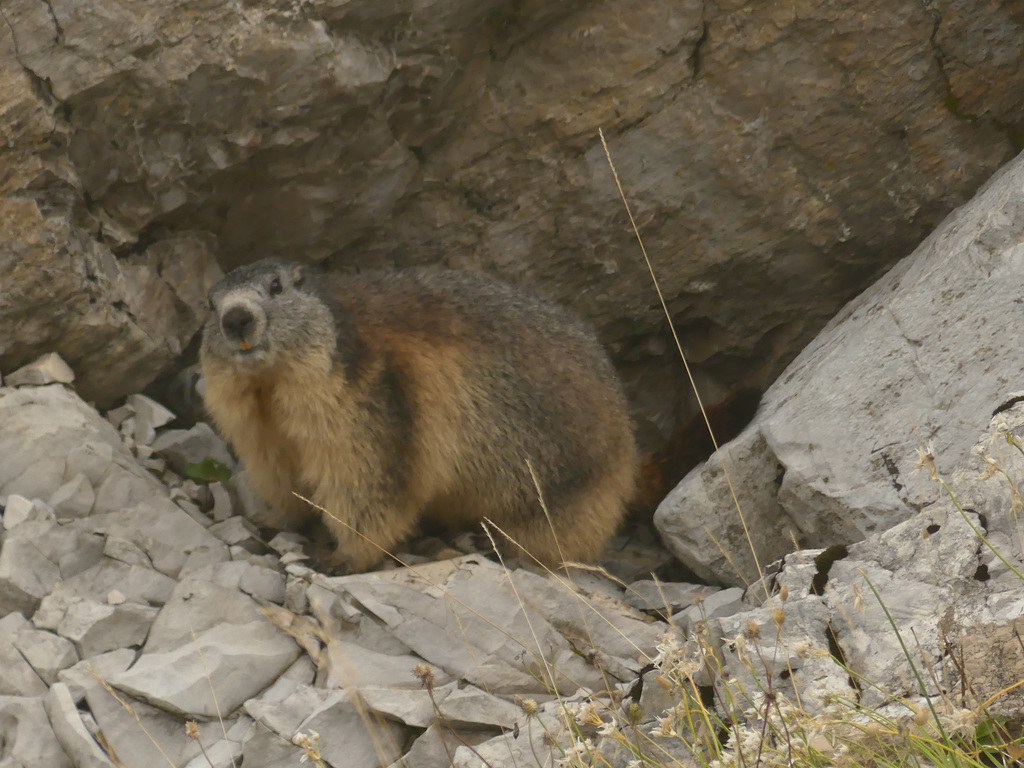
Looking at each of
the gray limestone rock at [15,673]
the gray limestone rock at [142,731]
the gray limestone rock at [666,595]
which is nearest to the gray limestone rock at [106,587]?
the gray limestone rock at [15,673]

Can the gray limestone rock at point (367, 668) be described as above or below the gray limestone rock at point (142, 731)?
below

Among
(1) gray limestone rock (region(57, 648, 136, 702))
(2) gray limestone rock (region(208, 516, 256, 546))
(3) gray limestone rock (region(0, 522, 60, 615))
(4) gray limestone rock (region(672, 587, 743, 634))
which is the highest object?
(3) gray limestone rock (region(0, 522, 60, 615))

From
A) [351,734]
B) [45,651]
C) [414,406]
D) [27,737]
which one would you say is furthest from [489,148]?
[27,737]

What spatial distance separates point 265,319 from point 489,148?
2.00 meters

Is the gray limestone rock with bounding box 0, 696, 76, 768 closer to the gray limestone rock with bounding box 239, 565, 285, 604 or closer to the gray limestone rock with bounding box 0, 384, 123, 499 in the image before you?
the gray limestone rock with bounding box 239, 565, 285, 604

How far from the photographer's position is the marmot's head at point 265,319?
4.90m

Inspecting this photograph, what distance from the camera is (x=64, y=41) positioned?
521 cm

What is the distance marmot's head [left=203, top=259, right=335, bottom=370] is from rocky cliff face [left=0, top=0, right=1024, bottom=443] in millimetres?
1049

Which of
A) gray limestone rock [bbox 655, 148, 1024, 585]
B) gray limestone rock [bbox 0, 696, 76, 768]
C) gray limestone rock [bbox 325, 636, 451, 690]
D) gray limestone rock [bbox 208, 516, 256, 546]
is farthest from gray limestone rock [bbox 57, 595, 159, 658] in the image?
gray limestone rock [bbox 655, 148, 1024, 585]

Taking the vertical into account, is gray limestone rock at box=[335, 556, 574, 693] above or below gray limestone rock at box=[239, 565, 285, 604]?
below

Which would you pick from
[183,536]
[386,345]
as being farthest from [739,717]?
[183,536]

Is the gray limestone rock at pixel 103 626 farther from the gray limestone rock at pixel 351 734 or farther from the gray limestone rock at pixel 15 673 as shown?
the gray limestone rock at pixel 351 734

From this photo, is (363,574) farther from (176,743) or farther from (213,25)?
(213,25)

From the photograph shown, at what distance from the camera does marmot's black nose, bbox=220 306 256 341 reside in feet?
16.0
